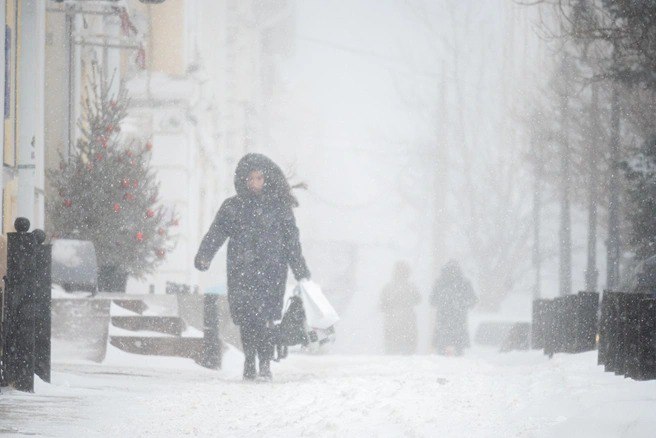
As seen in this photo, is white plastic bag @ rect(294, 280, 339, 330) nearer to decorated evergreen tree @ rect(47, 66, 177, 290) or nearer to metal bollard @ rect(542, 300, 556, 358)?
metal bollard @ rect(542, 300, 556, 358)

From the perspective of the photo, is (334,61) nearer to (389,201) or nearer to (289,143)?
(389,201)

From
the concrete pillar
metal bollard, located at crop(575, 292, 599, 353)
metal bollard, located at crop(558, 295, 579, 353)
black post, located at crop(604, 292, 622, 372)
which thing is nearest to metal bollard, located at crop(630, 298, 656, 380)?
black post, located at crop(604, 292, 622, 372)

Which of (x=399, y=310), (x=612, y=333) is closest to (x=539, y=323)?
(x=612, y=333)

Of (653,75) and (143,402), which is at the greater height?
(653,75)

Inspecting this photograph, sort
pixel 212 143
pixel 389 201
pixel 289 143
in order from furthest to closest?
pixel 389 201
pixel 289 143
pixel 212 143

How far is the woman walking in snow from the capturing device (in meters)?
9.49

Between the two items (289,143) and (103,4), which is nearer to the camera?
(103,4)

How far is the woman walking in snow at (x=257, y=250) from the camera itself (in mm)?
9492

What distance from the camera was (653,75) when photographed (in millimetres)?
14242

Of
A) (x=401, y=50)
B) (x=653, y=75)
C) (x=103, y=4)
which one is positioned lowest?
(x=653, y=75)

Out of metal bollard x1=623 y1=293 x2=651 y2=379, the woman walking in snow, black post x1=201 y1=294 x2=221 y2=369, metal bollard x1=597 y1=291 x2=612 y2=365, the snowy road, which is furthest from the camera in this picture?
black post x1=201 y1=294 x2=221 y2=369

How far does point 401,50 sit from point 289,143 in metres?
16.7

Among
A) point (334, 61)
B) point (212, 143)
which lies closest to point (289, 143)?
point (334, 61)

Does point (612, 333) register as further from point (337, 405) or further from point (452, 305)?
point (452, 305)
